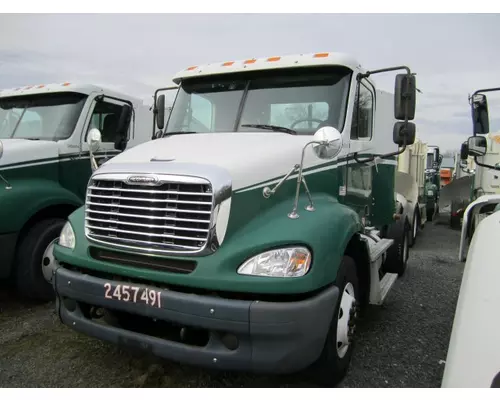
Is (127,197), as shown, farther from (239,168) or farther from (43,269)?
(43,269)

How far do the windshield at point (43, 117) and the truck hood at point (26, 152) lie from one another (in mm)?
233

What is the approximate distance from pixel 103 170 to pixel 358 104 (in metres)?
2.23

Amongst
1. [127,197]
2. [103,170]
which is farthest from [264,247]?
[103,170]

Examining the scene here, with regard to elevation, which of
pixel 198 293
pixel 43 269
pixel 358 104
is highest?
pixel 358 104

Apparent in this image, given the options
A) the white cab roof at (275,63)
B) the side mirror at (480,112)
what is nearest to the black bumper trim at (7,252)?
the white cab roof at (275,63)

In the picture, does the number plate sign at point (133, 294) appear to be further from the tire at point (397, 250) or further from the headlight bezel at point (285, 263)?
the tire at point (397, 250)

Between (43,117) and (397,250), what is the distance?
4.92 m

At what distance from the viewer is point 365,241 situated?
3348 millimetres

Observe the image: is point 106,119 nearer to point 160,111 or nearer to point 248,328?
point 160,111

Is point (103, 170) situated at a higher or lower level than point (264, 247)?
higher

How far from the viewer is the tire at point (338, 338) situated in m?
2.75

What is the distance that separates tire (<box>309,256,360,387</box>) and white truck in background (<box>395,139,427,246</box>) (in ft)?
13.5

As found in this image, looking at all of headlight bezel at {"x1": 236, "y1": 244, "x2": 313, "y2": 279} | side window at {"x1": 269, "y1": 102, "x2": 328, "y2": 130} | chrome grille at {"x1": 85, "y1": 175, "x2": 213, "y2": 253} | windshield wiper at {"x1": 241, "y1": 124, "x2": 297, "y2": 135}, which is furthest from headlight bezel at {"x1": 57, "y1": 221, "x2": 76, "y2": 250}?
side window at {"x1": 269, "y1": 102, "x2": 328, "y2": 130}

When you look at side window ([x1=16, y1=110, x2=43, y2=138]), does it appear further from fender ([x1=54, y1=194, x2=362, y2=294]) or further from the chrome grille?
fender ([x1=54, y1=194, x2=362, y2=294])
